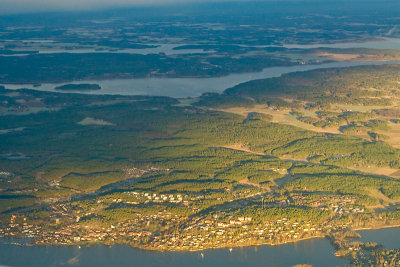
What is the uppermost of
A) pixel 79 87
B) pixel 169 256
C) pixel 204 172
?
pixel 79 87

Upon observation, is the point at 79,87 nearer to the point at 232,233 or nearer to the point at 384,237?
the point at 232,233

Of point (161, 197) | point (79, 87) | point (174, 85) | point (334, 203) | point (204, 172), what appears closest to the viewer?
point (334, 203)

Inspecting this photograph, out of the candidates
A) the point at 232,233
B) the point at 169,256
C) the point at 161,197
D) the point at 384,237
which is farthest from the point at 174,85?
the point at 384,237

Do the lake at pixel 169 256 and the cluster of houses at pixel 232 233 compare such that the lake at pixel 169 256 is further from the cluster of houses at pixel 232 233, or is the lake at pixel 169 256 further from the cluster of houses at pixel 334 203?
the cluster of houses at pixel 334 203

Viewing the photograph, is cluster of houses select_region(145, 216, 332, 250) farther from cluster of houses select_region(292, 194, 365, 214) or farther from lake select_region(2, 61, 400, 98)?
lake select_region(2, 61, 400, 98)

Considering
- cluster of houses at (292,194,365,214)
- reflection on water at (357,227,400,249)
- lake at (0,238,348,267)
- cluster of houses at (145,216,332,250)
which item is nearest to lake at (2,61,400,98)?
cluster of houses at (292,194,365,214)

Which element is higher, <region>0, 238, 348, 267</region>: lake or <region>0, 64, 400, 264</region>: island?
<region>0, 64, 400, 264</region>: island

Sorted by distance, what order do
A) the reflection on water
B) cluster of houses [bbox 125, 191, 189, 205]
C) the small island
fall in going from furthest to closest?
the small island, cluster of houses [bbox 125, 191, 189, 205], the reflection on water

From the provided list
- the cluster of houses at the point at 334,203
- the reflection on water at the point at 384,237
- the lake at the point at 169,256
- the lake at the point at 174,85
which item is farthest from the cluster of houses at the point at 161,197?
the lake at the point at 174,85

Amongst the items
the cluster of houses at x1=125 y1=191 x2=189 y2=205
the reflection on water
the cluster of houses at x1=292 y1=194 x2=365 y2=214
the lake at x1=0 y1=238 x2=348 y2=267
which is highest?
the cluster of houses at x1=292 y1=194 x2=365 y2=214

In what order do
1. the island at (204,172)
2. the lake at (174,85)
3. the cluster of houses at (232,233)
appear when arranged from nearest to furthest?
1. the cluster of houses at (232,233)
2. the island at (204,172)
3. the lake at (174,85)
